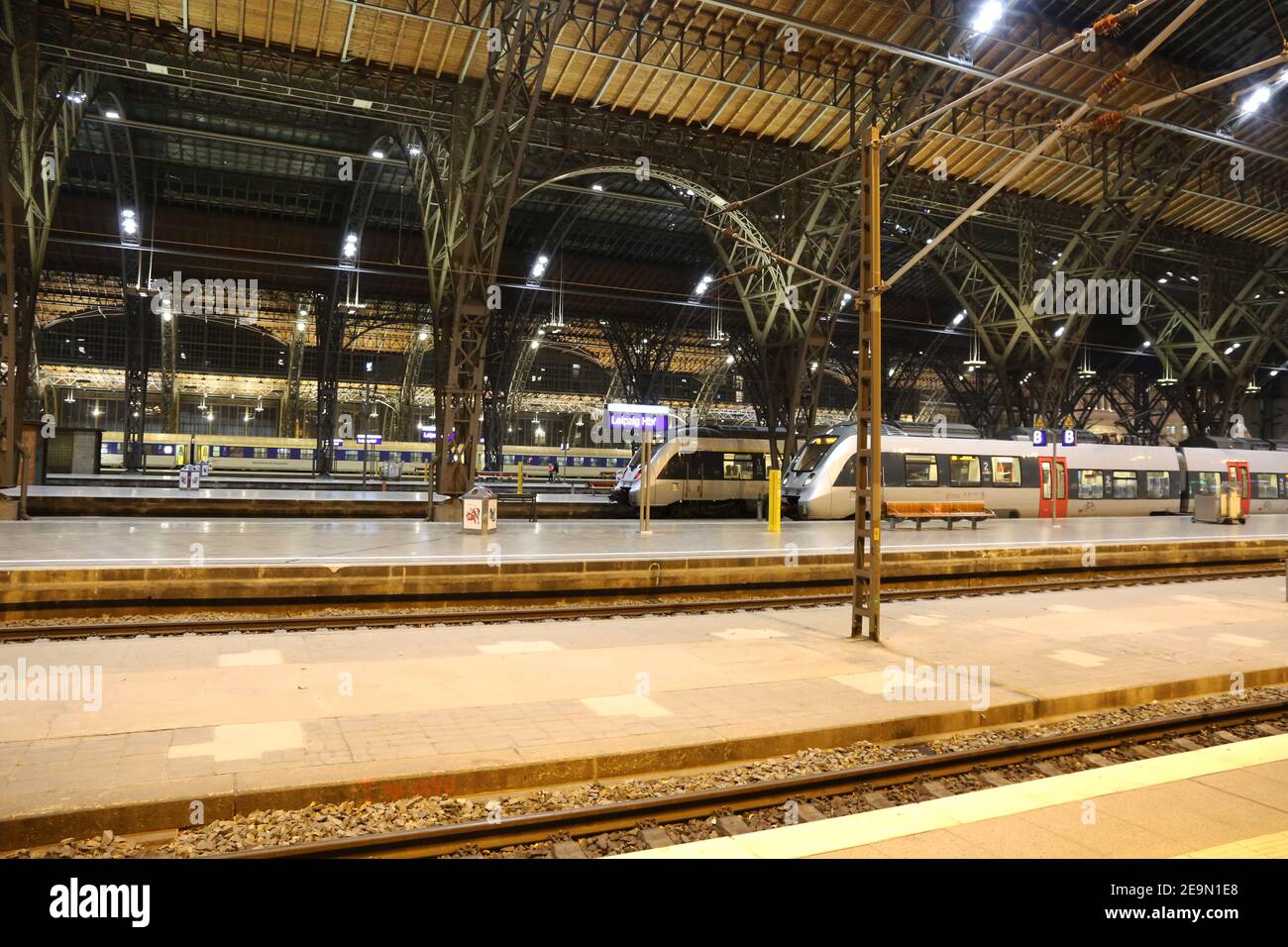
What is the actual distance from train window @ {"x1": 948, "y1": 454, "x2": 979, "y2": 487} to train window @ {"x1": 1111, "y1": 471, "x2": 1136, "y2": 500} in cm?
667

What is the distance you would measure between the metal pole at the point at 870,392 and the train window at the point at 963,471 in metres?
16.6

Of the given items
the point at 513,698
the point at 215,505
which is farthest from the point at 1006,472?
the point at 513,698

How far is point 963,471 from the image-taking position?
24938 millimetres

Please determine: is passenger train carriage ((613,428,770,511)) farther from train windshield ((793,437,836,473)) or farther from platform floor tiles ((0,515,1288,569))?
platform floor tiles ((0,515,1288,569))

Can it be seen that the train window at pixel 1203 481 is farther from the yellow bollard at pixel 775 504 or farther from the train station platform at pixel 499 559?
the yellow bollard at pixel 775 504

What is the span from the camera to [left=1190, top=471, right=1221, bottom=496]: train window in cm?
3039

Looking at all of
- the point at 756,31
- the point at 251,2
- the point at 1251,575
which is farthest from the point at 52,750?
the point at 756,31

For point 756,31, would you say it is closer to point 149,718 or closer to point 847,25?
Result: point 847,25

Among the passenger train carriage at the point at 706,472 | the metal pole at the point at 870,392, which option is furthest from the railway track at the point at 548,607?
the passenger train carriage at the point at 706,472

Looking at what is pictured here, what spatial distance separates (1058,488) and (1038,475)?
3.44 feet

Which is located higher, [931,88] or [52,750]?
[931,88]

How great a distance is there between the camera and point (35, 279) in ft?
60.6

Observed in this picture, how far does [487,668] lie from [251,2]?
1752 centimetres
